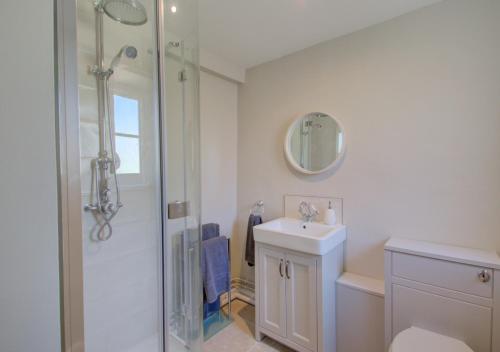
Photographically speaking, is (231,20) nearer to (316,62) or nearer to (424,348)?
(316,62)

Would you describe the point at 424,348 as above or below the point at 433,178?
below

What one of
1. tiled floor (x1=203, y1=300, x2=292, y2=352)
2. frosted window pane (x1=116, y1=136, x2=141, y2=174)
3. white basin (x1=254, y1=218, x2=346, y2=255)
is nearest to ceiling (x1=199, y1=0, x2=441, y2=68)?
frosted window pane (x1=116, y1=136, x2=141, y2=174)

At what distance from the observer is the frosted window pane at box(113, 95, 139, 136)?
4.21 feet

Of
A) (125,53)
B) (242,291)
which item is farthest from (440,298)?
(125,53)

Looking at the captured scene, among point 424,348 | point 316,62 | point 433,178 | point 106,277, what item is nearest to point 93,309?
point 106,277

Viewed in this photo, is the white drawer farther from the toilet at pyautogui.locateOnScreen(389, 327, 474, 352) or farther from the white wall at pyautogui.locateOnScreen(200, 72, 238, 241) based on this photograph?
the white wall at pyautogui.locateOnScreen(200, 72, 238, 241)

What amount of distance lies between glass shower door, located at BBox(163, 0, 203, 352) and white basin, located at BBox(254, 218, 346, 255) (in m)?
0.58

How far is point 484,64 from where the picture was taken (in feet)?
4.65

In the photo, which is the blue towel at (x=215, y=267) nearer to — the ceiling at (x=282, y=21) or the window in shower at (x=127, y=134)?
the window in shower at (x=127, y=134)

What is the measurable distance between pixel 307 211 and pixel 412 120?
3.31 ft

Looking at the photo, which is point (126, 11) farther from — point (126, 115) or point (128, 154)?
point (128, 154)

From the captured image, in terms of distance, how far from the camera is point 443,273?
4.42 feet

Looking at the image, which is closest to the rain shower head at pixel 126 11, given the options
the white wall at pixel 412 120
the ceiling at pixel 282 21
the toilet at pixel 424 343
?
the ceiling at pixel 282 21

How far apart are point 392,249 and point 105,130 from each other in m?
1.75
